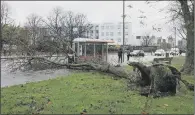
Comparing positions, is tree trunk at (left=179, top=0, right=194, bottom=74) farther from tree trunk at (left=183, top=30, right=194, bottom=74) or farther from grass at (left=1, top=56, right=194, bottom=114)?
grass at (left=1, top=56, right=194, bottom=114)

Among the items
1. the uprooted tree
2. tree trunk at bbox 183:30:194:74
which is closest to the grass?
the uprooted tree

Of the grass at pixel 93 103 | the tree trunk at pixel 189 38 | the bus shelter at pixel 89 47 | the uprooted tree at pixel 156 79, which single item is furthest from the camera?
the bus shelter at pixel 89 47

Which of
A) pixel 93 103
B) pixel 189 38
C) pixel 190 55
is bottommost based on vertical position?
pixel 93 103

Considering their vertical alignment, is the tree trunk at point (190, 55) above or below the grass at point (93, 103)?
above

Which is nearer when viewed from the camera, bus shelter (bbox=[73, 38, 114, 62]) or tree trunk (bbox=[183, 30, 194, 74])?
tree trunk (bbox=[183, 30, 194, 74])

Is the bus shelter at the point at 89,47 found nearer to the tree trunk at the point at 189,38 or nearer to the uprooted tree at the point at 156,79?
the tree trunk at the point at 189,38

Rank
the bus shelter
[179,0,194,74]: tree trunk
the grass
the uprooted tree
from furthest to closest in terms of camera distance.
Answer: the bus shelter → [179,0,194,74]: tree trunk → the uprooted tree → the grass

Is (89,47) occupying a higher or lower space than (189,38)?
lower

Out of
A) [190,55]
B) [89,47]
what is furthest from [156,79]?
[89,47]

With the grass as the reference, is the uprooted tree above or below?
above

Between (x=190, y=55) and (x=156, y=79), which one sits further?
(x=190, y=55)

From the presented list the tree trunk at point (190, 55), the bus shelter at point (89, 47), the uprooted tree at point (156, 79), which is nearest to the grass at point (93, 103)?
the uprooted tree at point (156, 79)

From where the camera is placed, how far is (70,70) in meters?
18.1

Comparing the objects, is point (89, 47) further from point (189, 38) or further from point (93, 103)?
point (93, 103)
